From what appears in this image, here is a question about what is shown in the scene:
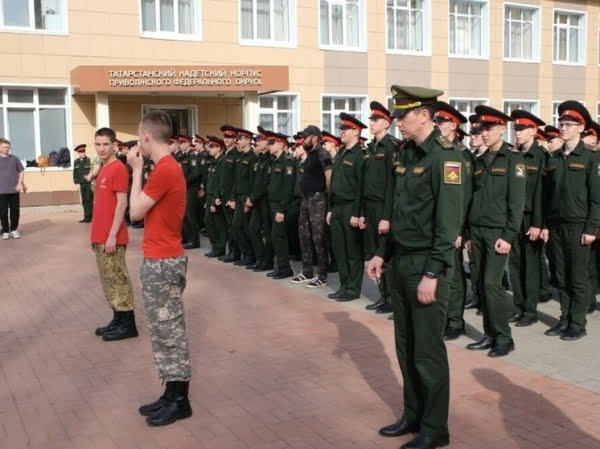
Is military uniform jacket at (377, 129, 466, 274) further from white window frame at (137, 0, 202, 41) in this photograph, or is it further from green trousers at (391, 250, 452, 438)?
white window frame at (137, 0, 202, 41)

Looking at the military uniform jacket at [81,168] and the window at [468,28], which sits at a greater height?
the window at [468,28]

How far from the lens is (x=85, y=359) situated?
586 cm

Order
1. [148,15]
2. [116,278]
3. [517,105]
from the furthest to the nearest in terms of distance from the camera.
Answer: [517,105]
[148,15]
[116,278]

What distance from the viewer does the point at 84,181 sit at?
54.8ft

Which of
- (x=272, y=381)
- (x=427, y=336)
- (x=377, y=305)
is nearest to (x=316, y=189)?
(x=377, y=305)

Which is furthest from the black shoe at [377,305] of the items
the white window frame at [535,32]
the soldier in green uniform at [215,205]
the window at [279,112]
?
the white window frame at [535,32]

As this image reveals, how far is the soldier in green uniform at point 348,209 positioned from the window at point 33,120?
12797mm

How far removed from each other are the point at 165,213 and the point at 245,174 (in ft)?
18.7

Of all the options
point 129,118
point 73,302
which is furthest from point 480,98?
point 73,302

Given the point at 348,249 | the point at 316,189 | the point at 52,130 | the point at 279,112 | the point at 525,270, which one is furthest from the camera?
the point at 279,112

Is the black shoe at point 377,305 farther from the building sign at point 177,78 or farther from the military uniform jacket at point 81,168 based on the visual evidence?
the building sign at point 177,78

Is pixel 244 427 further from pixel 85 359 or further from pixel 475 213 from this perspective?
pixel 475 213

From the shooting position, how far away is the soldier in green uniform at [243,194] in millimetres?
10062

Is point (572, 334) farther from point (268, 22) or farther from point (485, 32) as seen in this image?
point (485, 32)
